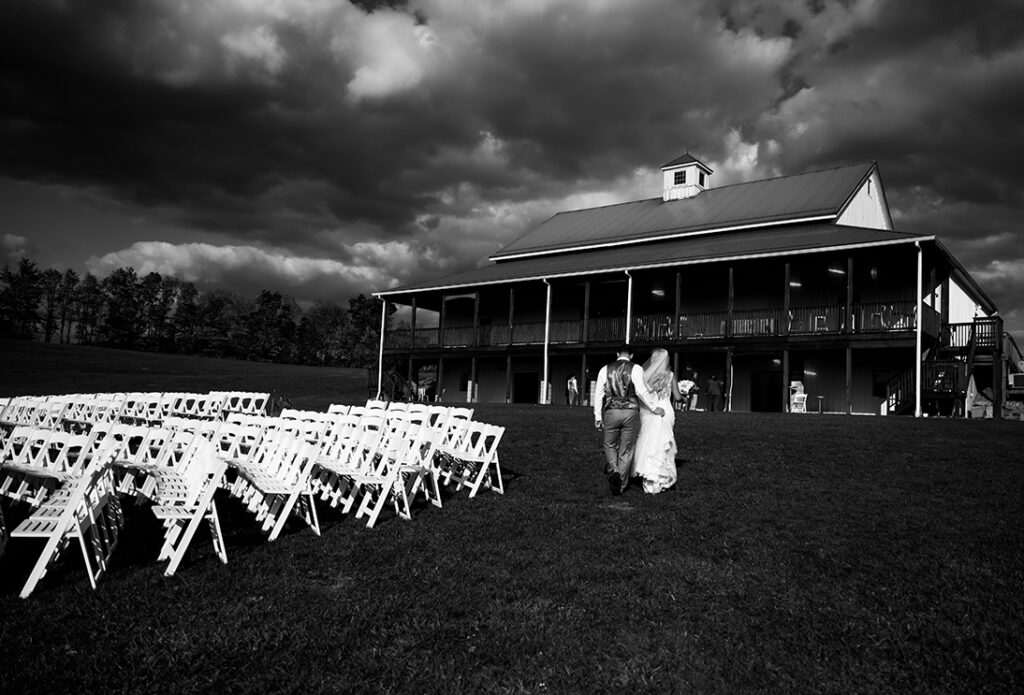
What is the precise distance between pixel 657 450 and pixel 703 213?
23587mm

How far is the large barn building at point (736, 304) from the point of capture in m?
21.7

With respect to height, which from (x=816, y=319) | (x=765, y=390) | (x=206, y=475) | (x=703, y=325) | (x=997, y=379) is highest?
(x=816, y=319)

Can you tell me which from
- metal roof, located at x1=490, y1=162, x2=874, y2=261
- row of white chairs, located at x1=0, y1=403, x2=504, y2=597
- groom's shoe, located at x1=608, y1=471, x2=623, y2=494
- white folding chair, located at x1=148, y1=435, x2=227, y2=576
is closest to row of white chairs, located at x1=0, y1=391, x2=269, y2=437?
row of white chairs, located at x1=0, y1=403, x2=504, y2=597

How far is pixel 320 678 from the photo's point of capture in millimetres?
3732

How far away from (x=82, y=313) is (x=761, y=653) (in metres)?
101

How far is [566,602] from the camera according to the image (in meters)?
4.86

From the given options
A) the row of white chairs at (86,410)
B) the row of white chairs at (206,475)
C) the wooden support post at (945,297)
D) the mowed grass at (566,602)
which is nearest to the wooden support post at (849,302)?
the wooden support post at (945,297)

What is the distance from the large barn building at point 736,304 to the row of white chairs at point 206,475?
15669 mm

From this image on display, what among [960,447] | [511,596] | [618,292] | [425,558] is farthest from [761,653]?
[618,292]

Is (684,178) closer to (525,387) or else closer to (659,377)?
(525,387)

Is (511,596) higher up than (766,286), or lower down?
lower down

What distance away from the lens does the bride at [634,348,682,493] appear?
8500mm

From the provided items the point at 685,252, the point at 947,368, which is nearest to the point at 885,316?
the point at 947,368

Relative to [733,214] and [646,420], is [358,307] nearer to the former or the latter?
[733,214]
